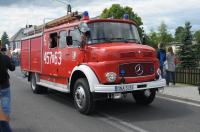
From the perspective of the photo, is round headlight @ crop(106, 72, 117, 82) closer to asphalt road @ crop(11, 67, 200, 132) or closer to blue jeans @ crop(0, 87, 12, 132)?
asphalt road @ crop(11, 67, 200, 132)

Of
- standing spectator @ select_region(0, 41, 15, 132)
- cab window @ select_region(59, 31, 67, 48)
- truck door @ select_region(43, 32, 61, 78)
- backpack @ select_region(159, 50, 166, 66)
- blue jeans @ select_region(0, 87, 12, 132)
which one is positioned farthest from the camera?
backpack @ select_region(159, 50, 166, 66)

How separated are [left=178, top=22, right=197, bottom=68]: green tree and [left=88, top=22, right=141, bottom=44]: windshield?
71.8 feet

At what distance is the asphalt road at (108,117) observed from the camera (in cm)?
828

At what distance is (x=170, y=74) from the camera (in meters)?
17.1

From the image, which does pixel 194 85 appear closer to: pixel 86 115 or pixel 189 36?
pixel 86 115

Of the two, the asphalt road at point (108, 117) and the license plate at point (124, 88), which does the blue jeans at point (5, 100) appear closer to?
the asphalt road at point (108, 117)

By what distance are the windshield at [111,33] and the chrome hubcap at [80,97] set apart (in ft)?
4.09

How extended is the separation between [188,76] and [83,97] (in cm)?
824

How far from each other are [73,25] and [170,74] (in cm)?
727

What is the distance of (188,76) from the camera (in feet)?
55.8

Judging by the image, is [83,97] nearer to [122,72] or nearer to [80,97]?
[80,97]

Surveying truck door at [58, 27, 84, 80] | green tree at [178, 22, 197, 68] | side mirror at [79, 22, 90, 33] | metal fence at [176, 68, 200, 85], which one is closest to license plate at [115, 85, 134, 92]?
truck door at [58, 27, 84, 80]

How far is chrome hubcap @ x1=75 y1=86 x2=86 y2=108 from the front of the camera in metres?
9.88

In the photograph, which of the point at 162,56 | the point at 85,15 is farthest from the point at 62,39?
the point at 162,56
